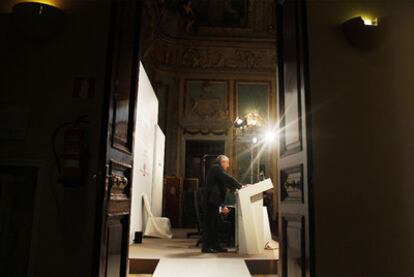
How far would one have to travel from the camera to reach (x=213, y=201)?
4867 millimetres

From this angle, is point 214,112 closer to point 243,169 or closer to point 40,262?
point 243,169

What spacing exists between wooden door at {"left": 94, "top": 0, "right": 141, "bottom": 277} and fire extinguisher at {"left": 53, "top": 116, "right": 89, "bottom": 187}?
0.09 m

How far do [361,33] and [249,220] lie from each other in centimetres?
308

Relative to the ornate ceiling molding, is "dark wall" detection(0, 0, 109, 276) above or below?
below

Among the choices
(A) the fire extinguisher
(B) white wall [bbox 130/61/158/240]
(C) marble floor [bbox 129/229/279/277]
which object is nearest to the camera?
(A) the fire extinguisher

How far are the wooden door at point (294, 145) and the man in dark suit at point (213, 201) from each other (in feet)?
7.75

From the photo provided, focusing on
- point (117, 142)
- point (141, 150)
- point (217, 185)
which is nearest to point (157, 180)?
point (141, 150)

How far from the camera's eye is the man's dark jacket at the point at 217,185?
4.88 metres

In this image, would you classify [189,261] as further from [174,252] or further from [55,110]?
[55,110]

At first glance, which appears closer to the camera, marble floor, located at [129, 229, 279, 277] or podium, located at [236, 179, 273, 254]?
marble floor, located at [129, 229, 279, 277]

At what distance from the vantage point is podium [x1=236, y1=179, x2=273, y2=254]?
4801 mm

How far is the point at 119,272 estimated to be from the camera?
239 cm

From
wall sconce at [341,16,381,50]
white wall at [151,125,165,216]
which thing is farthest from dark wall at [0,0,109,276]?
white wall at [151,125,165,216]

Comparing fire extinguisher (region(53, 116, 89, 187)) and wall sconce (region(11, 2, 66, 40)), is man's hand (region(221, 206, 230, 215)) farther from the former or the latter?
wall sconce (region(11, 2, 66, 40))
